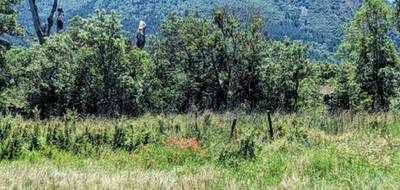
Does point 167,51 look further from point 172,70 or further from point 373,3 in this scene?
point 373,3

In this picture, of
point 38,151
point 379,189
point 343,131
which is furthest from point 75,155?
point 379,189

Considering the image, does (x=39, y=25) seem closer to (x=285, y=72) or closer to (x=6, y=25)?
(x=6, y=25)

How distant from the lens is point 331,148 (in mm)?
12453

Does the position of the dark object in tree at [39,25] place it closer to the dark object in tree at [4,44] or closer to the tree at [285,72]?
the dark object in tree at [4,44]

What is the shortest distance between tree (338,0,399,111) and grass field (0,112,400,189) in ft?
83.8

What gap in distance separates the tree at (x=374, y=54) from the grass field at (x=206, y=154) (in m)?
25.5

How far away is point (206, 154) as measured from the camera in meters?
15.6

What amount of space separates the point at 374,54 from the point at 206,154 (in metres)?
35.3

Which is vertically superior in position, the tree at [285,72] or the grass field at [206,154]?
the tree at [285,72]

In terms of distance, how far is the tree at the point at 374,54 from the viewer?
46.2m

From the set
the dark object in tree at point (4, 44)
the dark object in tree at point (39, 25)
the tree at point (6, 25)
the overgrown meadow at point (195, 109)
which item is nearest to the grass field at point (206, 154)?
the overgrown meadow at point (195, 109)

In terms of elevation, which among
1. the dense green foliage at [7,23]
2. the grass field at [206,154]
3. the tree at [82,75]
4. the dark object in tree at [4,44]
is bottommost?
the grass field at [206,154]

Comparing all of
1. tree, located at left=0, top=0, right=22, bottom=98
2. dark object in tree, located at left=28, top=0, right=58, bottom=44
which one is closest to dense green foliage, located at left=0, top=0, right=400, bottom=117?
tree, located at left=0, top=0, right=22, bottom=98

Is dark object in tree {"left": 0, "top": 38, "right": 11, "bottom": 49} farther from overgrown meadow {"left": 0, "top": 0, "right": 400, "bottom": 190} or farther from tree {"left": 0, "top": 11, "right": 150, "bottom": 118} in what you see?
tree {"left": 0, "top": 11, "right": 150, "bottom": 118}
